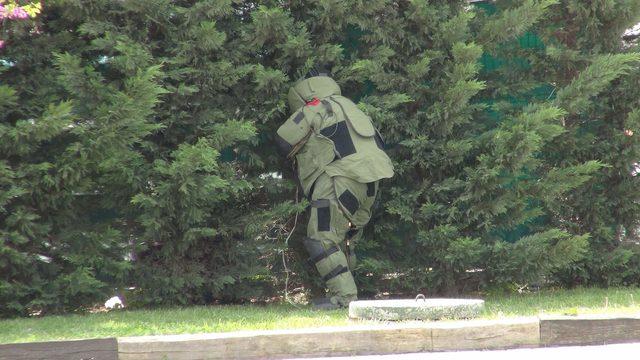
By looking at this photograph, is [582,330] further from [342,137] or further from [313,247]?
[342,137]

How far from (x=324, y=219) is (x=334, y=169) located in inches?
19.4

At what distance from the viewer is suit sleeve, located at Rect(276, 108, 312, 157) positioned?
26.7 ft

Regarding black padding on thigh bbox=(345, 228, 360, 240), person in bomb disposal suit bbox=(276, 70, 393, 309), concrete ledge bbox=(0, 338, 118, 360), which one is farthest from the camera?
black padding on thigh bbox=(345, 228, 360, 240)

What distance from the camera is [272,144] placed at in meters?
8.82

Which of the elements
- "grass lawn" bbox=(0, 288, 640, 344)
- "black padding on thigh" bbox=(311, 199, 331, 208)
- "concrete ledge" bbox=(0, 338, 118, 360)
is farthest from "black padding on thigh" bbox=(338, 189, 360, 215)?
"concrete ledge" bbox=(0, 338, 118, 360)

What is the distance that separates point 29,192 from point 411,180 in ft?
12.4

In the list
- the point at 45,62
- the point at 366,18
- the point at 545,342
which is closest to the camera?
the point at 545,342

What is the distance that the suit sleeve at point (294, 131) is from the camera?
8.15 m

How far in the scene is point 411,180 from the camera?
8828mm

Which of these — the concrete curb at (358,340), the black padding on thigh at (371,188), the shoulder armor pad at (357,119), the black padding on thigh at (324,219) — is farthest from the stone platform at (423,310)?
the shoulder armor pad at (357,119)

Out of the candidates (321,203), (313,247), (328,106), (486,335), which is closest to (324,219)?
(321,203)

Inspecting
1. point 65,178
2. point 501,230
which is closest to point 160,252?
point 65,178

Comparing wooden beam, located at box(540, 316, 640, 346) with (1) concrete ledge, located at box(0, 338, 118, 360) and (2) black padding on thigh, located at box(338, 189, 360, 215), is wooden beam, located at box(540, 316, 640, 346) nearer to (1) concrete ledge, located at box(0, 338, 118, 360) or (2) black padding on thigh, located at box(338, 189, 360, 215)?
(2) black padding on thigh, located at box(338, 189, 360, 215)

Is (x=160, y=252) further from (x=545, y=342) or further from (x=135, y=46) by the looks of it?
(x=545, y=342)
